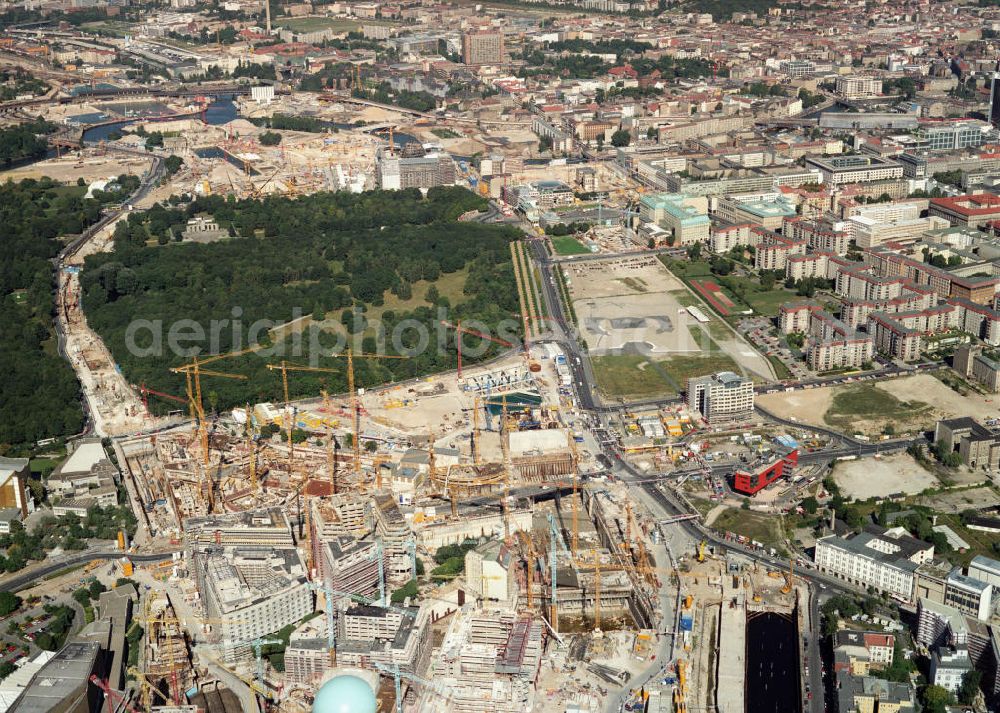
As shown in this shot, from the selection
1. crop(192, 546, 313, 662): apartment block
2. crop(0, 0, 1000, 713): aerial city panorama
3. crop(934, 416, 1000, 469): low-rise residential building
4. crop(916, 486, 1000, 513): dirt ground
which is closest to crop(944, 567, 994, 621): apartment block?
crop(0, 0, 1000, 713): aerial city panorama

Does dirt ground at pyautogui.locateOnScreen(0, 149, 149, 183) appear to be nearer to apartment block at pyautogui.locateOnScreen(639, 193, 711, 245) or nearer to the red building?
apartment block at pyautogui.locateOnScreen(639, 193, 711, 245)

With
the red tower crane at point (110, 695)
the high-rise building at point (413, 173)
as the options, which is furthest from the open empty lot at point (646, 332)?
the red tower crane at point (110, 695)

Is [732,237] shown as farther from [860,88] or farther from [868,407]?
[860,88]

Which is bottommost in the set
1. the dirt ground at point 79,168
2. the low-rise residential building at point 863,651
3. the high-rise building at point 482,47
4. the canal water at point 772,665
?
the canal water at point 772,665

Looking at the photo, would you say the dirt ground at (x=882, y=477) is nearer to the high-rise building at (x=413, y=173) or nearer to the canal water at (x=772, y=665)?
the canal water at (x=772, y=665)

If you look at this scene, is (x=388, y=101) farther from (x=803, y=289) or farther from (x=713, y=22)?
(x=803, y=289)
